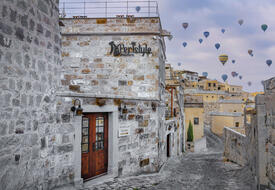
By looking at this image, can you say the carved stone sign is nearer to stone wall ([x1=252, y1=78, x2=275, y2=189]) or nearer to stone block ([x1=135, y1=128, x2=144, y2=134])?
stone block ([x1=135, y1=128, x2=144, y2=134])

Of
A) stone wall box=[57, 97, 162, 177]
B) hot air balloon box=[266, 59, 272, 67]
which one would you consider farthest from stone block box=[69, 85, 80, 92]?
hot air balloon box=[266, 59, 272, 67]

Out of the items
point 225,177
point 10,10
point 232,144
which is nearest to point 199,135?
point 232,144

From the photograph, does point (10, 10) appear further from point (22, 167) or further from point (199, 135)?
point (199, 135)

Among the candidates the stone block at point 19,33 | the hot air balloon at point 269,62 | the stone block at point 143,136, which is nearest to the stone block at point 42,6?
the stone block at point 19,33

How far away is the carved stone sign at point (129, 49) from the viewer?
937 cm

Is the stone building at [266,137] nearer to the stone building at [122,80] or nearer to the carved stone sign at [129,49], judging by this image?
the stone building at [122,80]

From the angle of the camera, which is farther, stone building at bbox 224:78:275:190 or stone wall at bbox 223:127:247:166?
stone wall at bbox 223:127:247:166

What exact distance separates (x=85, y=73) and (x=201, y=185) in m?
5.82

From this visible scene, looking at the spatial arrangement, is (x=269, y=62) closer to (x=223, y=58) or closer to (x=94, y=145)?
(x=223, y=58)

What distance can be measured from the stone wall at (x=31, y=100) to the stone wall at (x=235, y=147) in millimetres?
6590

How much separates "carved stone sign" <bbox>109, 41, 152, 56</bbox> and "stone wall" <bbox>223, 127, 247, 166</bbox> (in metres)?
4.99

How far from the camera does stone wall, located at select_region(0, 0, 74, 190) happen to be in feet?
12.8

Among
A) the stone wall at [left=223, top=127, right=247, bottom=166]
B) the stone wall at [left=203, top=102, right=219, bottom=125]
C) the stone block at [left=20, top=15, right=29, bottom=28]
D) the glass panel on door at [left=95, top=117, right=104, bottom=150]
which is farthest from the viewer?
the stone wall at [left=203, top=102, right=219, bottom=125]

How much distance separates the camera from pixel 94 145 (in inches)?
266
